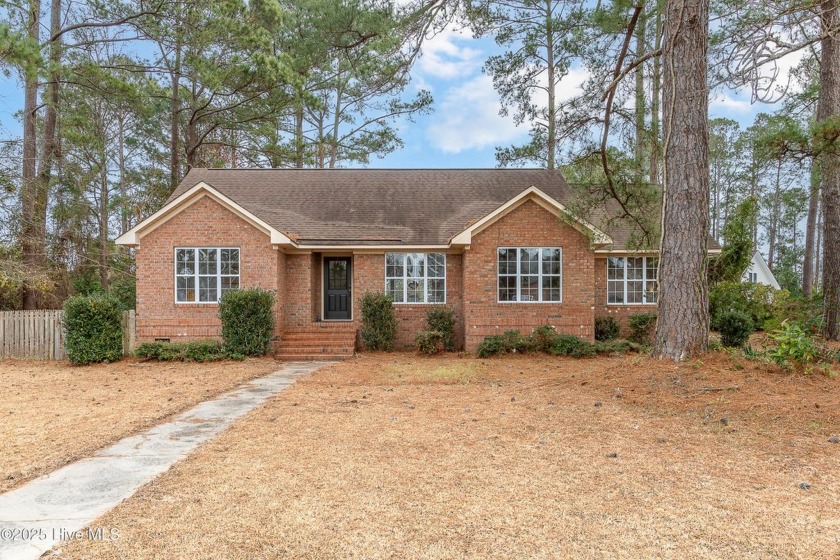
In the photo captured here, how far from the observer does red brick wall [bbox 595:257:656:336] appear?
586 inches

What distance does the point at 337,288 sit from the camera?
15273mm

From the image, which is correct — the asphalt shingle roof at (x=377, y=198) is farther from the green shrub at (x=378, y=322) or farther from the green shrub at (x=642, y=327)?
the green shrub at (x=642, y=327)

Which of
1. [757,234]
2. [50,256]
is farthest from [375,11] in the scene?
[757,234]

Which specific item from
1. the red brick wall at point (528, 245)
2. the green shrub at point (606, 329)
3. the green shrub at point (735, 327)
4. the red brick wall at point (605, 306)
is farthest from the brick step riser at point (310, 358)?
the green shrub at point (735, 327)

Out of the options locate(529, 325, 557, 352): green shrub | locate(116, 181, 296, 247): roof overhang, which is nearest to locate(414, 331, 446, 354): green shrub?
locate(529, 325, 557, 352): green shrub

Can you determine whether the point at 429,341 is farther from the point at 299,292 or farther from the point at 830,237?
the point at 830,237

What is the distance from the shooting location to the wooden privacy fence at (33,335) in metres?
12.7

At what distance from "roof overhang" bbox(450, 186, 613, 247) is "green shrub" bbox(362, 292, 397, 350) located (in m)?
2.63

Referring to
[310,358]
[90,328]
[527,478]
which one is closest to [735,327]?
[310,358]

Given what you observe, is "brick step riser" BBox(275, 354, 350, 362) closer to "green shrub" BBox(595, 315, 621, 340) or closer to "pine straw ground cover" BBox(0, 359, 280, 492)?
"pine straw ground cover" BBox(0, 359, 280, 492)

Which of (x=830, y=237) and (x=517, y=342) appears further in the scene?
(x=830, y=237)

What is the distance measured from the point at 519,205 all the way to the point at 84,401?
10.7 m

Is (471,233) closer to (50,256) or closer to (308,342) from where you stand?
(308,342)

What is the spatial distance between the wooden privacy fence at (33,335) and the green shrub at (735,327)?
16.0 metres
